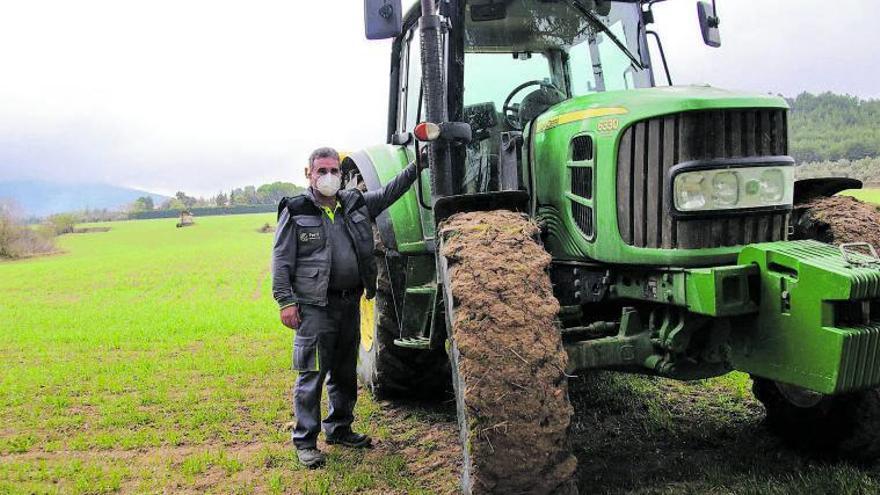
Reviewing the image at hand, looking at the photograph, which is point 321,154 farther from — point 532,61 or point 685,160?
point 685,160

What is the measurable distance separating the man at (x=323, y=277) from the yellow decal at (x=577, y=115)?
0.95 m

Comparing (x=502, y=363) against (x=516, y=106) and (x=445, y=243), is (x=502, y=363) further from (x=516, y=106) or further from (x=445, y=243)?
(x=516, y=106)

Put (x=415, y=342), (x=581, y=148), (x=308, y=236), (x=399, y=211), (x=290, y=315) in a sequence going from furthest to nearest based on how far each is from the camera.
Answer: (x=399, y=211) < (x=415, y=342) < (x=308, y=236) < (x=290, y=315) < (x=581, y=148)

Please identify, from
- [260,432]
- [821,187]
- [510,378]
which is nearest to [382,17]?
[510,378]

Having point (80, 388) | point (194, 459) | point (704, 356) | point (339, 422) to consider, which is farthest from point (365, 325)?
point (704, 356)

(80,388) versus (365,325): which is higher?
(365,325)

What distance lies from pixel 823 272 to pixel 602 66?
226 centimetres

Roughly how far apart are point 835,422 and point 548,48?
2.76 m

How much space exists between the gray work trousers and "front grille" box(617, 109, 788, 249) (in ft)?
A: 6.30

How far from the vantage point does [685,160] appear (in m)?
3.39

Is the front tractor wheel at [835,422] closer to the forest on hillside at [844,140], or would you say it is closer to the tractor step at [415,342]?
the tractor step at [415,342]

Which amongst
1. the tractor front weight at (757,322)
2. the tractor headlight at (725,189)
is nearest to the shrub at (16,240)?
the tractor front weight at (757,322)

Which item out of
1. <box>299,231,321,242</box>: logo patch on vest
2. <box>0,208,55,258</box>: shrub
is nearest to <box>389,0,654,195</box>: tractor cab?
<box>299,231,321,242</box>: logo patch on vest

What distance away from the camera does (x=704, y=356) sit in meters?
3.67
